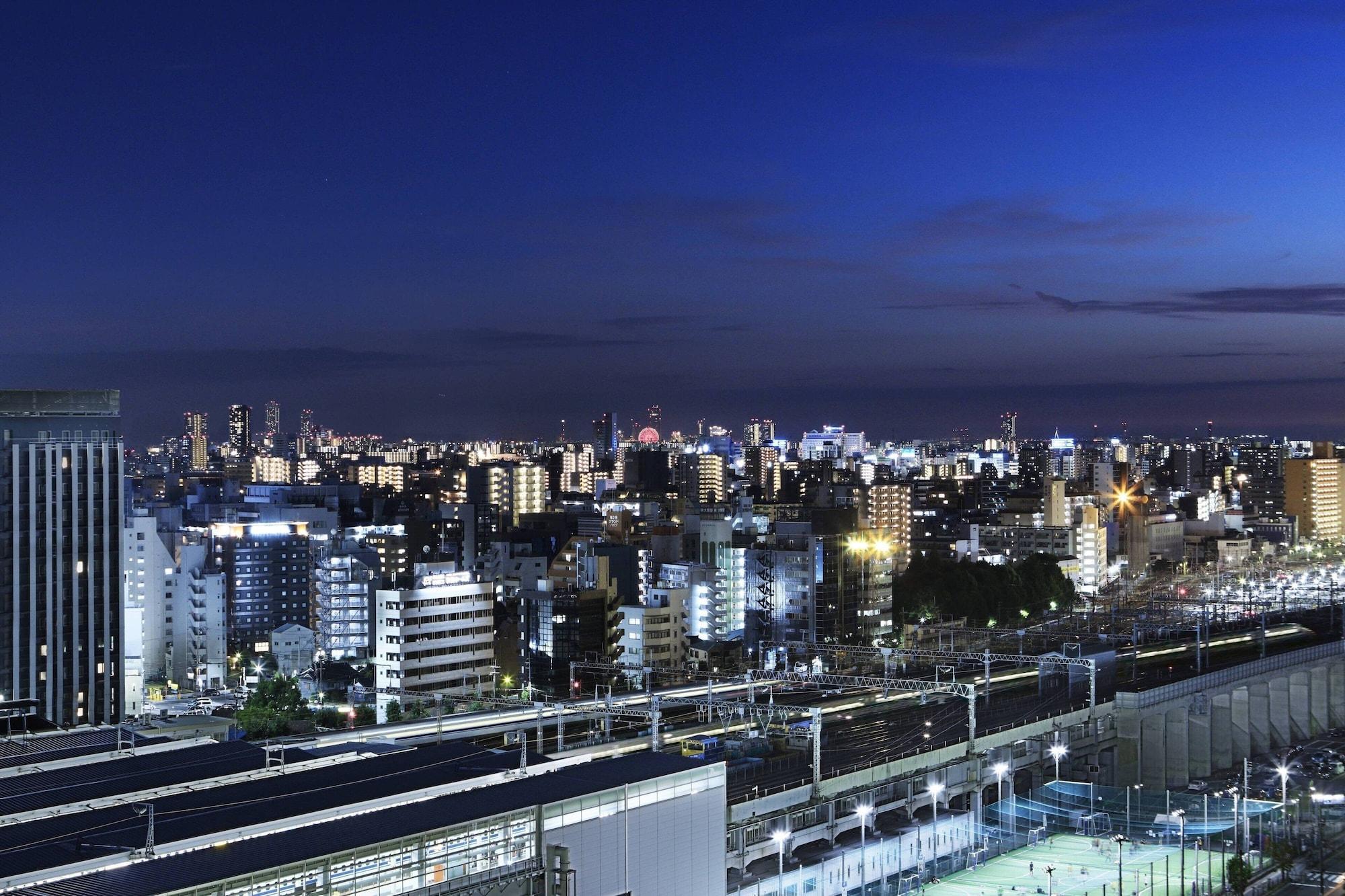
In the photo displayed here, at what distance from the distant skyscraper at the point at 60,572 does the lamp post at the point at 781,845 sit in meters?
11.7

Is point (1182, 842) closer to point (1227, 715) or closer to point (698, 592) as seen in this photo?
point (1227, 715)

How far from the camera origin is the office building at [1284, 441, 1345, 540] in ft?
209

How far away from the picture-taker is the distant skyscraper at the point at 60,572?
20969 mm

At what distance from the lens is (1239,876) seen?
41.7 feet

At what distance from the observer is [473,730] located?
52.6 ft

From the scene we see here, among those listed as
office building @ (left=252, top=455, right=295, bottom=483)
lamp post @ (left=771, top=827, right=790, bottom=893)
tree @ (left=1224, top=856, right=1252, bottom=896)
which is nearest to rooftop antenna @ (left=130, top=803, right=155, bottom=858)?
lamp post @ (left=771, top=827, right=790, bottom=893)

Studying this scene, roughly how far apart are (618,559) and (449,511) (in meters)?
17.0

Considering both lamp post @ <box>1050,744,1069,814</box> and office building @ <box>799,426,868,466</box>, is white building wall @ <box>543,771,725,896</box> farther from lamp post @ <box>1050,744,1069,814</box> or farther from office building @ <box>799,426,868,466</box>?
office building @ <box>799,426,868,466</box>

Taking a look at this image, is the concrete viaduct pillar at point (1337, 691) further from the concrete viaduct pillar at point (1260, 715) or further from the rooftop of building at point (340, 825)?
the rooftop of building at point (340, 825)

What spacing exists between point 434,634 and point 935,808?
9458mm

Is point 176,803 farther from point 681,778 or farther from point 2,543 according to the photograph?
point 2,543

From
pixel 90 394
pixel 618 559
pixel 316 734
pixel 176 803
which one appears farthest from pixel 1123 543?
pixel 176 803

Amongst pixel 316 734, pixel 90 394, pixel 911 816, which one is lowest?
pixel 911 816

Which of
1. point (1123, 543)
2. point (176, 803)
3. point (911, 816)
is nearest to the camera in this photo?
point (176, 803)
